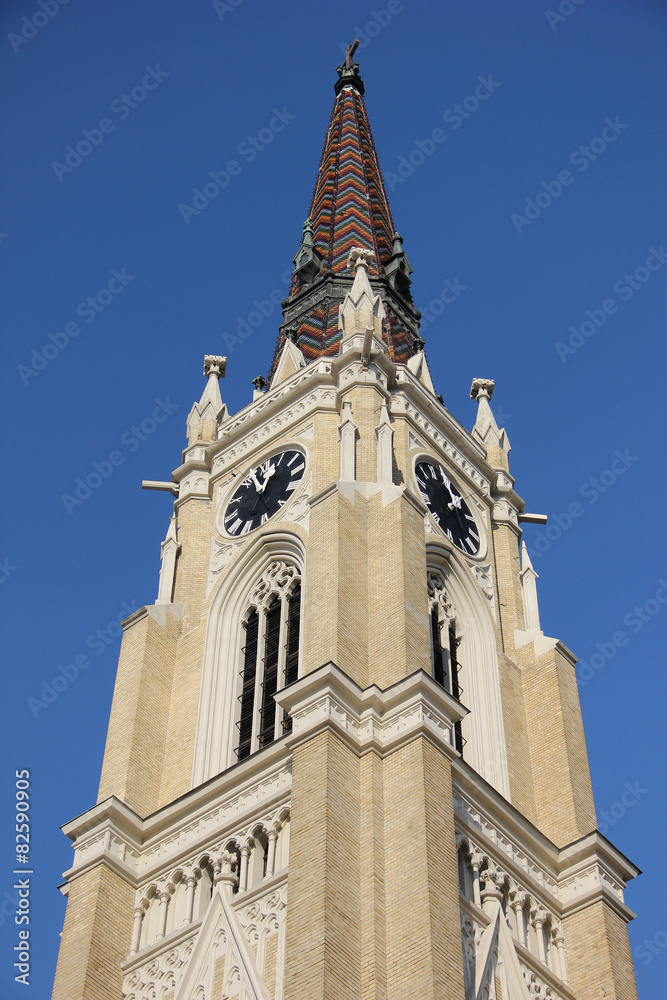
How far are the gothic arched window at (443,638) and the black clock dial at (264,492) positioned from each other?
12.0ft

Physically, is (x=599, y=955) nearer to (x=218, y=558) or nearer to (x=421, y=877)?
(x=421, y=877)

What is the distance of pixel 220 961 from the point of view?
89.4 ft

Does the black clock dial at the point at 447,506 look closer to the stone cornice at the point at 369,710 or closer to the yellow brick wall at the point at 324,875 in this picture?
the stone cornice at the point at 369,710

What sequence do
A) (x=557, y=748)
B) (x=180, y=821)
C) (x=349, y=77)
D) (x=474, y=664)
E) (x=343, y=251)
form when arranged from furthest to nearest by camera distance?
(x=349, y=77) < (x=343, y=251) < (x=474, y=664) < (x=557, y=748) < (x=180, y=821)

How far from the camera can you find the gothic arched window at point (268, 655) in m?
32.2

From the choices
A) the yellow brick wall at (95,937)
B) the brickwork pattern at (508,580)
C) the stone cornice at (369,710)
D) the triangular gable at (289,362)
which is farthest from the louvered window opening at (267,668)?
the triangular gable at (289,362)

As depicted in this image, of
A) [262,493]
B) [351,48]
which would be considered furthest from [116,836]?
[351,48]

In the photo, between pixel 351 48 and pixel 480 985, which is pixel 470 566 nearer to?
pixel 480 985

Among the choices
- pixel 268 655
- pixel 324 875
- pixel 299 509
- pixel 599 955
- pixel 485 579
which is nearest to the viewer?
pixel 324 875

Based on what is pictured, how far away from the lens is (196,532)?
37.8m

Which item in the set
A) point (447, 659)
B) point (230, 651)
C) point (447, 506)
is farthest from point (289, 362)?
point (447, 659)

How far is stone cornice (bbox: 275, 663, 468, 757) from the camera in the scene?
2759cm

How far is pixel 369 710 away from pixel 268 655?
602 cm

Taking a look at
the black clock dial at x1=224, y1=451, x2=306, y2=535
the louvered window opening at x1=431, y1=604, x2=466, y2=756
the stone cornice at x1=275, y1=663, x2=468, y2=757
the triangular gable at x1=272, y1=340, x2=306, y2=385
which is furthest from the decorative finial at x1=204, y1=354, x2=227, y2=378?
the stone cornice at x1=275, y1=663, x2=468, y2=757
